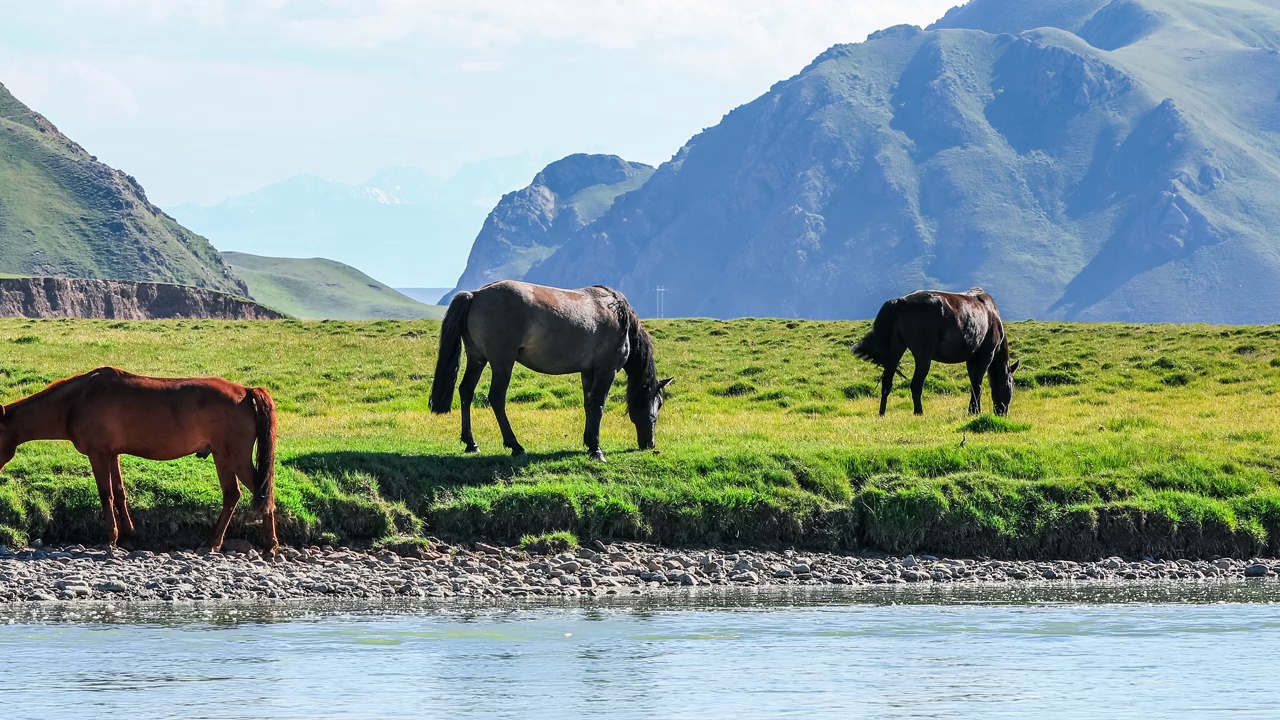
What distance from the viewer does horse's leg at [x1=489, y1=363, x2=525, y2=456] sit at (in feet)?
71.7

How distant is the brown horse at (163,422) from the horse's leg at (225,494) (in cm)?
1

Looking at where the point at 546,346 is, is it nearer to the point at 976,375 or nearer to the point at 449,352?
the point at 449,352

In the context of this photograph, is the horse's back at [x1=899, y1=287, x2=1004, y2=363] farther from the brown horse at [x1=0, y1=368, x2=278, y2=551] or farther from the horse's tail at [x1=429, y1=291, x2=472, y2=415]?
the brown horse at [x1=0, y1=368, x2=278, y2=551]

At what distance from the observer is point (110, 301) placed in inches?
6821

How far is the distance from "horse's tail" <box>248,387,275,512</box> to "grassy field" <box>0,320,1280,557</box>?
1.11 meters

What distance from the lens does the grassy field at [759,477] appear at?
1945cm

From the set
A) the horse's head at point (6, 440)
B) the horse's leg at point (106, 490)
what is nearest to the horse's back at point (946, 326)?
A: the horse's leg at point (106, 490)

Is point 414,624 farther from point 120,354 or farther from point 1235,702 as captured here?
point 120,354

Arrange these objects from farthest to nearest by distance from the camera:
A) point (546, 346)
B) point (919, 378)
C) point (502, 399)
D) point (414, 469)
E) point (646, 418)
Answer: point (919, 378), point (646, 418), point (502, 399), point (546, 346), point (414, 469)

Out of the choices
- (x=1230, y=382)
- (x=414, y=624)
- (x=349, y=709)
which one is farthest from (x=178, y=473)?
(x=1230, y=382)

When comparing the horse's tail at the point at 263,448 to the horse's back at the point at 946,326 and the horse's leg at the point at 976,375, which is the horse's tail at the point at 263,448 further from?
the horse's leg at the point at 976,375

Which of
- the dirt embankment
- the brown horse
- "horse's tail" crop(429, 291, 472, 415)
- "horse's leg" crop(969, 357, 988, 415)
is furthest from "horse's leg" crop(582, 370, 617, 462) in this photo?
the dirt embankment

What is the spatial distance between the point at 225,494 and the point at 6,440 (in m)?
2.84

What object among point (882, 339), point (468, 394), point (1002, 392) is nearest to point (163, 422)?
point (468, 394)
